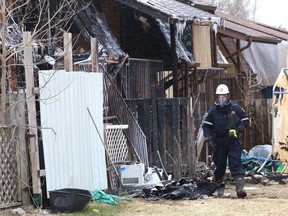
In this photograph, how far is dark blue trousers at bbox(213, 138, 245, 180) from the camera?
1161 cm

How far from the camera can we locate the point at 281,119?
14.8 m

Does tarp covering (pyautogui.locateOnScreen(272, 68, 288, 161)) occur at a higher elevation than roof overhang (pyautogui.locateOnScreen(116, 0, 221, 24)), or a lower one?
lower

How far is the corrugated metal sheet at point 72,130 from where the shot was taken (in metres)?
9.52

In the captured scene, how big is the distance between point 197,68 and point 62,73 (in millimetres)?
6519

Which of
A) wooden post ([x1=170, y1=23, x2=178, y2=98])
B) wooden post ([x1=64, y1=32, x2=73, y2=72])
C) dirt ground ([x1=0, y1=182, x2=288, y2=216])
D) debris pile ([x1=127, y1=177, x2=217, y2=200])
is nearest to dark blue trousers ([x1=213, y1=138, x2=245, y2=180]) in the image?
debris pile ([x1=127, y1=177, x2=217, y2=200])

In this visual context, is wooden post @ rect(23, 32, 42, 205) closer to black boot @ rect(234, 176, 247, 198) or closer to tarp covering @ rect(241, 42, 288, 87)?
black boot @ rect(234, 176, 247, 198)

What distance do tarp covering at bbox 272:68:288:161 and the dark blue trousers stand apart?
3.06m

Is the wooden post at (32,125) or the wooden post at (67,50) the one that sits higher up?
the wooden post at (67,50)

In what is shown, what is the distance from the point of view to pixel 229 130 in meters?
11.6

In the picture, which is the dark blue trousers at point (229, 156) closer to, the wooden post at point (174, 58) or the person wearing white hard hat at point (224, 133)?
the person wearing white hard hat at point (224, 133)

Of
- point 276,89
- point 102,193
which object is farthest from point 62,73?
point 276,89

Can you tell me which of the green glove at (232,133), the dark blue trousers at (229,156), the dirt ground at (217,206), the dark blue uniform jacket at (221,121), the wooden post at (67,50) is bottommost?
the dirt ground at (217,206)

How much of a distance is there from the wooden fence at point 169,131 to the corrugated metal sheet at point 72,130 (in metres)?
2.66

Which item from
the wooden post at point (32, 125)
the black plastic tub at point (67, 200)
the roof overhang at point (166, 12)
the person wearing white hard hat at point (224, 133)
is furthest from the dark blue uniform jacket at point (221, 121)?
the wooden post at point (32, 125)
